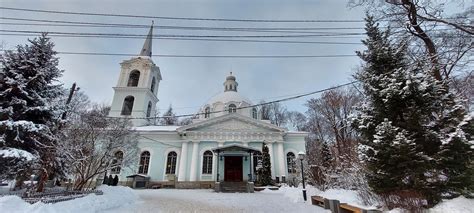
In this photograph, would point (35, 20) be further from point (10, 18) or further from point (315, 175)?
point (315, 175)

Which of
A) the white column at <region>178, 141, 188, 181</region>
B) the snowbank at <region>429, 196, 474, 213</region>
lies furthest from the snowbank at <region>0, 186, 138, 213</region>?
the white column at <region>178, 141, 188, 181</region>

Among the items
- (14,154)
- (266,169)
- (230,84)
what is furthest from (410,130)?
(230,84)

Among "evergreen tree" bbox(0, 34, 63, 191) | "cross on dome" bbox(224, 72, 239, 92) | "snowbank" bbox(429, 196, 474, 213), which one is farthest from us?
"cross on dome" bbox(224, 72, 239, 92)

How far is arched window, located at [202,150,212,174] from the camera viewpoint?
2091 centimetres

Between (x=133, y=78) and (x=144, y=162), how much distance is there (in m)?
11.1

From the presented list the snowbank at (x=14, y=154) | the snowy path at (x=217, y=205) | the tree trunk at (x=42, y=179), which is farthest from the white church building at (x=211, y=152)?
the snowbank at (x=14, y=154)

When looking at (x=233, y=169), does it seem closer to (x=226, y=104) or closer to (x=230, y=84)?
(x=226, y=104)

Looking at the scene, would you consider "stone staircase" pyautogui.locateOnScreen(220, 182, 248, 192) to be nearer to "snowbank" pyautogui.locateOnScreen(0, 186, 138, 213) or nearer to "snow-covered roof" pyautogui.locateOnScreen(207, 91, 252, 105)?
"snowbank" pyautogui.locateOnScreen(0, 186, 138, 213)

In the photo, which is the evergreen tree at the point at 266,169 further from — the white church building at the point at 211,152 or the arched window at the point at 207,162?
the arched window at the point at 207,162

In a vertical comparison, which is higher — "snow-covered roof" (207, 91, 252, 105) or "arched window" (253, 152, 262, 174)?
"snow-covered roof" (207, 91, 252, 105)

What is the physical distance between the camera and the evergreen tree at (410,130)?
5.40m

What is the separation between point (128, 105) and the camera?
85.4 feet

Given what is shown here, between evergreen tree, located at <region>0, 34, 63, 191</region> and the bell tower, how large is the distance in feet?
54.3

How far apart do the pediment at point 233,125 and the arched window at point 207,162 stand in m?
2.32
